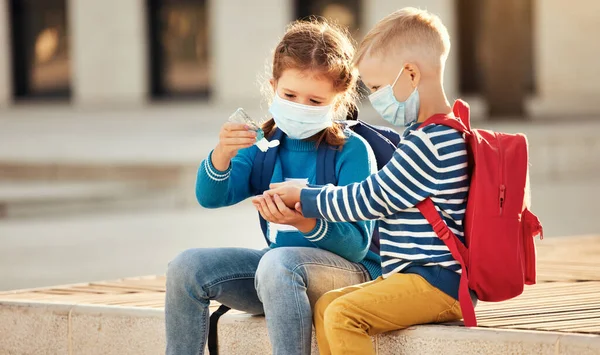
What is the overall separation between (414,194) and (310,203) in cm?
31

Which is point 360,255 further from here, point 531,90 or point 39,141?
point 531,90

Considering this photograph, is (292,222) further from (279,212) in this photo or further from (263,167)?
(263,167)

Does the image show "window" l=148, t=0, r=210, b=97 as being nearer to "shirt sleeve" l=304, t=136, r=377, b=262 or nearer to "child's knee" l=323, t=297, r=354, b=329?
"shirt sleeve" l=304, t=136, r=377, b=262

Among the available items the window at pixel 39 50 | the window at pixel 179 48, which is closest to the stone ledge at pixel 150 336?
the window at pixel 179 48

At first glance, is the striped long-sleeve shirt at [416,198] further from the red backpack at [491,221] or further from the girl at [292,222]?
the girl at [292,222]

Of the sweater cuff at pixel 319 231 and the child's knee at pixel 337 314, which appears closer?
the child's knee at pixel 337 314

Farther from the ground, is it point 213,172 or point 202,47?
point 213,172

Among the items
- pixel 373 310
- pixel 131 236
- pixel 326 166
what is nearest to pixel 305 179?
pixel 326 166

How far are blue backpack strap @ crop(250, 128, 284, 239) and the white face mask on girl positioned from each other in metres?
0.15

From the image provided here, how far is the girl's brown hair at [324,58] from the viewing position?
374cm

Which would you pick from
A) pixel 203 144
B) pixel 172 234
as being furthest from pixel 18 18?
pixel 172 234

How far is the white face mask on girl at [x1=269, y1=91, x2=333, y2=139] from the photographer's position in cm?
374

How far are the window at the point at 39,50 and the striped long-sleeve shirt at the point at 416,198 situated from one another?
2715 centimetres

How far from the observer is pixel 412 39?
3533mm
